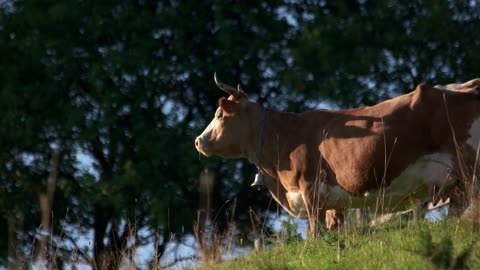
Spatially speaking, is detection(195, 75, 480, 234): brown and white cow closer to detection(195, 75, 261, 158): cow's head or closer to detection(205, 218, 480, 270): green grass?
detection(195, 75, 261, 158): cow's head

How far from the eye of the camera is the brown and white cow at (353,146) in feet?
33.0

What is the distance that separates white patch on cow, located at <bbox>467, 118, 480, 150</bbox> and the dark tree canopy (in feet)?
26.9

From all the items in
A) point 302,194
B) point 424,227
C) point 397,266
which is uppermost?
point 302,194

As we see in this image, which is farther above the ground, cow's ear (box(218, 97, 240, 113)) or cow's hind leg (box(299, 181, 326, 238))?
cow's ear (box(218, 97, 240, 113))

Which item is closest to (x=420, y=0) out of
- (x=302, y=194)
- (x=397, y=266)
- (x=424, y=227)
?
(x=302, y=194)

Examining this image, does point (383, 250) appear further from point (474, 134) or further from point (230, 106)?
point (230, 106)

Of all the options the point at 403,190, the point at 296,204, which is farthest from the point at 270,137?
the point at 403,190

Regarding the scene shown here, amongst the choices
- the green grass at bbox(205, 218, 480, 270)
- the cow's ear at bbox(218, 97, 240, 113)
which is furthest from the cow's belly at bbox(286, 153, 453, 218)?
the cow's ear at bbox(218, 97, 240, 113)

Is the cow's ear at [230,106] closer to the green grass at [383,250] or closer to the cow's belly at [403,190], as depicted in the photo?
the cow's belly at [403,190]

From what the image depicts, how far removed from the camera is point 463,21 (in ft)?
62.5

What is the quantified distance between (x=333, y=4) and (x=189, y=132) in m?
3.41

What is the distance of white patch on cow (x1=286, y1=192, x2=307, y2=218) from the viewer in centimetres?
1139

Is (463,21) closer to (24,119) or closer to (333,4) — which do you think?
(333,4)

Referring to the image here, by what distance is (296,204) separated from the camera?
37.6 feet
